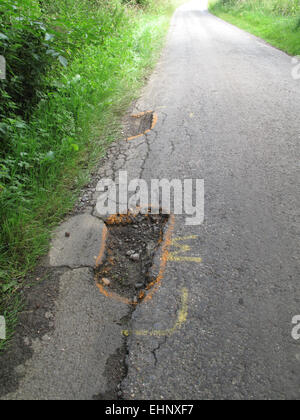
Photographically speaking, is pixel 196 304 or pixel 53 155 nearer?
pixel 196 304

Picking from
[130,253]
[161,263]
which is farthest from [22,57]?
[161,263]

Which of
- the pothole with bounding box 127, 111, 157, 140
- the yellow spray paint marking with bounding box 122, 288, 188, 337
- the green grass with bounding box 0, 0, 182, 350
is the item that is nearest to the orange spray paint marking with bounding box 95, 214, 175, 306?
the yellow spray paint marking with bounding box 122, 288, 188, 337

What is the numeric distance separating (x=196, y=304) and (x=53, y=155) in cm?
191

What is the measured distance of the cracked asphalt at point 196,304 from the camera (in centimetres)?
132

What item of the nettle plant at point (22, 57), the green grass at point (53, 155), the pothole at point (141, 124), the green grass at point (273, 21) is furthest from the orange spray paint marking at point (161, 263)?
the green grass at point (273, 21)

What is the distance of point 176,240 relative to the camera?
2.07m

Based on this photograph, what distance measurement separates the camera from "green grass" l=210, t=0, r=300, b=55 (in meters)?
7.60

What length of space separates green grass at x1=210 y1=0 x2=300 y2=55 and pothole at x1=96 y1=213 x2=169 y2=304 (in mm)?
7150

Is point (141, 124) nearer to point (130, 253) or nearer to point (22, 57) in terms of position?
point (22, 57)

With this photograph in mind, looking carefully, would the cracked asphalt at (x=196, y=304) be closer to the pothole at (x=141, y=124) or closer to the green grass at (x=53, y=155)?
the green grass at (x=53, y=155)

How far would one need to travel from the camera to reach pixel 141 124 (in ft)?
12.6

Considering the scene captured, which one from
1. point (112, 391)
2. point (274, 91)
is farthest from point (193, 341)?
point (274, 91)

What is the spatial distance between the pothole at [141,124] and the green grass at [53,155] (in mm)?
225

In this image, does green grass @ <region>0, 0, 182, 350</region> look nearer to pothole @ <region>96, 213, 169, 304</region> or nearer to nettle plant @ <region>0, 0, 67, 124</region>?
nettle plant @ <region>0, 0, 67, 124</region>
